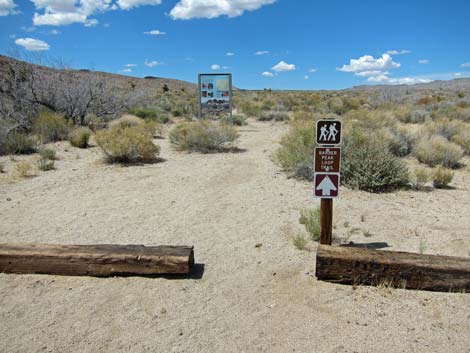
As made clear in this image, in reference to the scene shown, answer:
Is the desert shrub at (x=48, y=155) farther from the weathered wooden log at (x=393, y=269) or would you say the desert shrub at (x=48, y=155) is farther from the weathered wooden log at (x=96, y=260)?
the weathered wooden log at (x=393, y=269)

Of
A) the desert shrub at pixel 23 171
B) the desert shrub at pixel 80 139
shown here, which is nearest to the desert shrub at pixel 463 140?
the desert shrub at pixel 80 139

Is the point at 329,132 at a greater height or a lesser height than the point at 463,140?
greater

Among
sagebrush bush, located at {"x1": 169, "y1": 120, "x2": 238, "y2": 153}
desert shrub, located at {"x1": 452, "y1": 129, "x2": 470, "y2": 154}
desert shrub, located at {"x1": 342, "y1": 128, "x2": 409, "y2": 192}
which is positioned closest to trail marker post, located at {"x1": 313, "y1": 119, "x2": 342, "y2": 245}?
desert shrub, located at {"x1": 342, "y1": 128, "x2": 409, "y2": 192}

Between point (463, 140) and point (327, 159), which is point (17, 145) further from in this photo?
point (463, 140)

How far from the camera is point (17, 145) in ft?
39.3

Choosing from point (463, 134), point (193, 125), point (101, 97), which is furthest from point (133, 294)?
point (101, 97)

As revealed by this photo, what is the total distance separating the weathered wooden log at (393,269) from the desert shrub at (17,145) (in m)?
11.0

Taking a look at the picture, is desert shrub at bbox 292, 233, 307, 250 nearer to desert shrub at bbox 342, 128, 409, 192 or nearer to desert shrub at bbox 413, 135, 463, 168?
desert shrub at bbox 342, 128, 409, 192

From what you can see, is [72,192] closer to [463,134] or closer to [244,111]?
[463,134]

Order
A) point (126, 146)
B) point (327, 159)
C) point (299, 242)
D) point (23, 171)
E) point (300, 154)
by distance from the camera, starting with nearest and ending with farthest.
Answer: point (327, 159) → point (299, 242) → point (300, 154) → point (23, 171) → point (126, 146)

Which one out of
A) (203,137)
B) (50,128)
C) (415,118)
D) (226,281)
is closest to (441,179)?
(226,281)

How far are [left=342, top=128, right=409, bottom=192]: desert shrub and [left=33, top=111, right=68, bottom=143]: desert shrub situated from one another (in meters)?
10.7

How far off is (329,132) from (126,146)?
7357mm

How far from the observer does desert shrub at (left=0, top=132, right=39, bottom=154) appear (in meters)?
11.9
